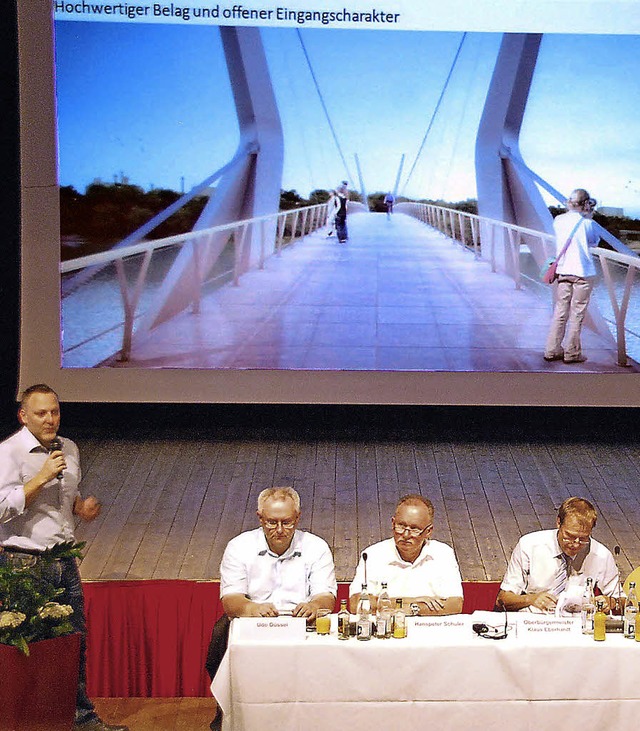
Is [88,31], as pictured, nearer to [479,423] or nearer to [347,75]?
[347,75]

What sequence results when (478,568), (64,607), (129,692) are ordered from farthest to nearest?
(478,568) < (129,692) < (64,607)

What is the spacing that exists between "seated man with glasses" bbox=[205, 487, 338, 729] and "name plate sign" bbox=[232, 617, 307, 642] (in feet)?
1.19

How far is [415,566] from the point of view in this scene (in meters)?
4.32

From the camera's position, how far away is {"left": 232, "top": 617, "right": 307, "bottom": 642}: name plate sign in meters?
3.73

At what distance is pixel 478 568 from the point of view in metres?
5.50

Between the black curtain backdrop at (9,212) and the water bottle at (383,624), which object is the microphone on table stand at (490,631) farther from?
the black curtain backdrop at (9,212)

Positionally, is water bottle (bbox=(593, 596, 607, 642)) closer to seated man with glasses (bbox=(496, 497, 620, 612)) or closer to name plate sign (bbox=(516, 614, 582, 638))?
name plate sign (bbox=(516, 614, 582, 638))

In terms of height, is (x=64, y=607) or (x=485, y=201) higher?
(x=485, y=201)

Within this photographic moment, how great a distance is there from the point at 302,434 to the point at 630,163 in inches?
101

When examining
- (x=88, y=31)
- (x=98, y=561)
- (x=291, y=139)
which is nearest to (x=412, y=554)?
(x=98, y=561)

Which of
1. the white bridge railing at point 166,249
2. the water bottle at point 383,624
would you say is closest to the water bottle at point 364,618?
the water bottle at point 383,624

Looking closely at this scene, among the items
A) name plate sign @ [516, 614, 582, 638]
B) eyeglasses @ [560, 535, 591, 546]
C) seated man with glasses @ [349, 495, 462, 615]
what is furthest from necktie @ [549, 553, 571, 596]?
name plate sign @ [516, 614, 582, 638]

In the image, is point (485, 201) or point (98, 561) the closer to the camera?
point (98, 561)

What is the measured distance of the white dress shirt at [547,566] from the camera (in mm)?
4371
